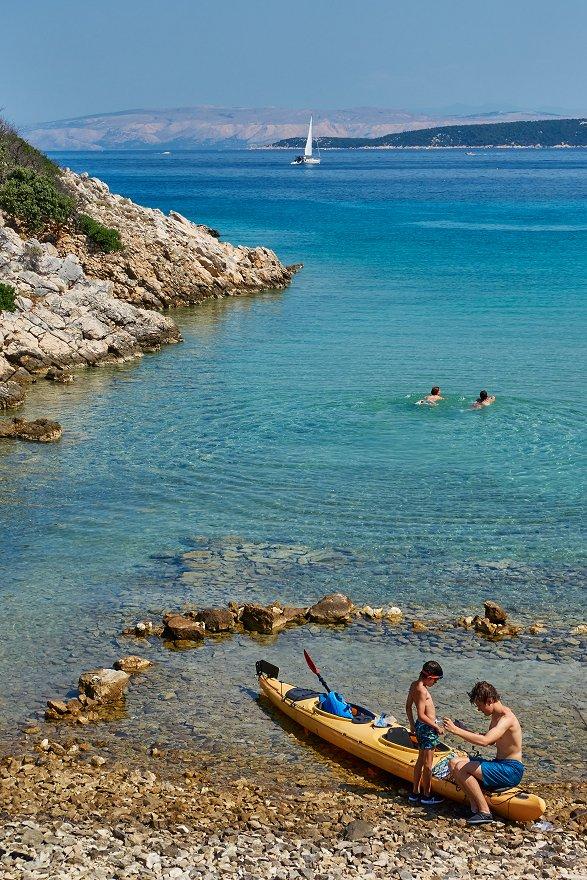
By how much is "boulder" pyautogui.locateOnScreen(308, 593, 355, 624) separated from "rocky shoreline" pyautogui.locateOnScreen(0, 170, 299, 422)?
1751cm

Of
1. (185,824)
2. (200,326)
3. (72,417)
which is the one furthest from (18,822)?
(200,326)

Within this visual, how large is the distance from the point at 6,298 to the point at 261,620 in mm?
23954

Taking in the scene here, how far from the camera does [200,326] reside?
48406 millimetres

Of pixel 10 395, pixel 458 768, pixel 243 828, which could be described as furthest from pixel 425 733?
pixel 10 395

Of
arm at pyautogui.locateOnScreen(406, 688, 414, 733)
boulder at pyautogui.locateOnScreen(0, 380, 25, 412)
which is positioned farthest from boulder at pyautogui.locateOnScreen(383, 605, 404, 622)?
boulder at pyautogui.locateOnScreen(0, 380, 25, 412)

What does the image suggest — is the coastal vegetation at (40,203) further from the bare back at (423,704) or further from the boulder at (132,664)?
the bare back at (423,704)

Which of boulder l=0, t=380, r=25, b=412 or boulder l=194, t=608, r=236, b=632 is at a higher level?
boulder l=0, t=380, r=25, b=412

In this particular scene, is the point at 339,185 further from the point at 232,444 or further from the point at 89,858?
the point at 89,858

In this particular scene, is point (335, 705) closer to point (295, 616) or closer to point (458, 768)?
point (458, 768)

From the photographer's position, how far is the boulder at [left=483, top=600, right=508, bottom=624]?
Result: 1905 centimetres

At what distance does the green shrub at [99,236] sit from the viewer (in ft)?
167

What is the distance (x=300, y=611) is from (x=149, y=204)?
326 ft

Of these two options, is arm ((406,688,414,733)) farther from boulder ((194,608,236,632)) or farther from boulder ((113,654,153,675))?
boulder ((194,608,236,632))

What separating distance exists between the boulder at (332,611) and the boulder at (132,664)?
3.24m
